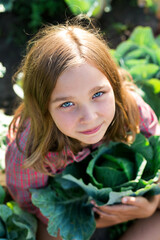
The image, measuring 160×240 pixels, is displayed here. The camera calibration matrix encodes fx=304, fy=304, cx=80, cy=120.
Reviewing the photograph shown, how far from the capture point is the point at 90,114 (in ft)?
3.19

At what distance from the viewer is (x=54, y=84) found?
3.17 feet

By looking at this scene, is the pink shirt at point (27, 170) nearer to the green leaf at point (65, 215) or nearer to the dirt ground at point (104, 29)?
the green leaf at point (65, 215)

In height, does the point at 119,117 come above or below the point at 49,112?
below

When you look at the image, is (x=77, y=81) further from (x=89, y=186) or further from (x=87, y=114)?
(x=89, y=186)

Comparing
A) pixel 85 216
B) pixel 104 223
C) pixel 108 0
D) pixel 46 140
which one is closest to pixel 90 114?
pixel 46 140

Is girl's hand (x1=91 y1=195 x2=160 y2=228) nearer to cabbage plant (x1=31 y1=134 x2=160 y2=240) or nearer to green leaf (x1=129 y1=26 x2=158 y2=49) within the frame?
cabbage plant (x1=31 y1=134 x2=160 y2=240)

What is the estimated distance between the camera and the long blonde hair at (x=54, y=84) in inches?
38.6

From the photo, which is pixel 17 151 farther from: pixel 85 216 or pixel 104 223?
pixel 104 223

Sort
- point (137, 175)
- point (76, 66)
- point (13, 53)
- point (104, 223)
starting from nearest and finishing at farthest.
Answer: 1. point (76, 66)
2. point (137, 175)
3. point (104, 223)
4. point (13, 53)

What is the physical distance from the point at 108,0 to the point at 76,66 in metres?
1.47

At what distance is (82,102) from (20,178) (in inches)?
20.3

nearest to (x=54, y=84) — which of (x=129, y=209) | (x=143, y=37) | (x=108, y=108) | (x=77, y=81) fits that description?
(x=77, y=81)

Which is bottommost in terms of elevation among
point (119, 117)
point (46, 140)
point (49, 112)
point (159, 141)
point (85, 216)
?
point (85, 216)

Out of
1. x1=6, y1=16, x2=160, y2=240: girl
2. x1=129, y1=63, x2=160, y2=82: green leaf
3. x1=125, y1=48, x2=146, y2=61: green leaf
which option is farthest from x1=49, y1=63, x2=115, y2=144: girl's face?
x1=125, y1=48, x2=146, y2=61: green leaf
